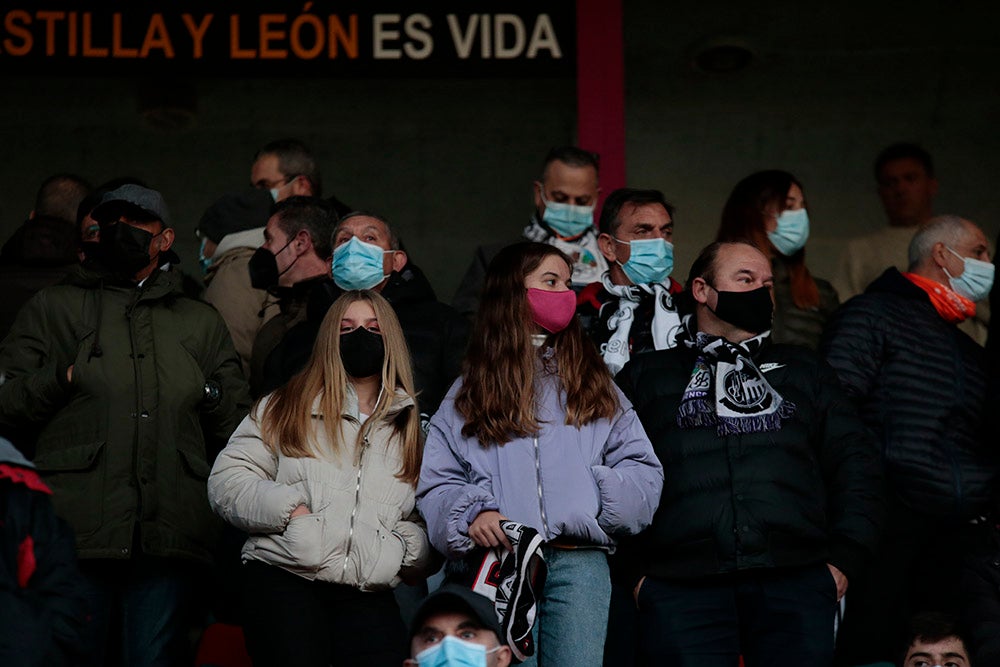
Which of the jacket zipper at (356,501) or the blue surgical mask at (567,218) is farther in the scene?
the blue surgical mask at (567,218)

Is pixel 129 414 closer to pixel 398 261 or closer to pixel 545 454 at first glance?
pixel 398 261

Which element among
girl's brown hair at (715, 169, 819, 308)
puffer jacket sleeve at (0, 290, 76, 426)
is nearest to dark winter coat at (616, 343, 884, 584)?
girl's brown hair at (715, 169, 819, 308)

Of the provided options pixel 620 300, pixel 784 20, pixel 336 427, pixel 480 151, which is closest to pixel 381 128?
pixel 480 151

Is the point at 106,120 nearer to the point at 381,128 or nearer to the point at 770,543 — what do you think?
the point at 381,128

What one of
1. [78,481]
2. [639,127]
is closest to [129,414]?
[78,481]

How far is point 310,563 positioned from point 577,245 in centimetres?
288

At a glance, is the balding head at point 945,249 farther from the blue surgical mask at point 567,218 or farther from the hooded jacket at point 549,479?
the hooded jacket at point 549,479

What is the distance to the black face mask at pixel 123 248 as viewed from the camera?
618 centimetres

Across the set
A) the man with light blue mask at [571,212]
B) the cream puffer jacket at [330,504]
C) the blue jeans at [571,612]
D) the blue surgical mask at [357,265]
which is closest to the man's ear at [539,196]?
the man with light blue mask at [571,212]

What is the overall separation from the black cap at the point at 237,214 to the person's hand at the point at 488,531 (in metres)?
2.84

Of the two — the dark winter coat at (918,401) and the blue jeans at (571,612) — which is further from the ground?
the dark winter coat at (918,401)

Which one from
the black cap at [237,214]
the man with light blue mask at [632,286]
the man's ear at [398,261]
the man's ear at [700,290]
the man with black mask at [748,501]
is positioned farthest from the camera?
the black cap at [237,214]

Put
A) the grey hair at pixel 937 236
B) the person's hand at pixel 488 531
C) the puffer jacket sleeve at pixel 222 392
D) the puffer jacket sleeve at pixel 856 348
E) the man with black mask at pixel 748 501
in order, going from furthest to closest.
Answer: the grey hair at pixel 937 236
the puffer jacket sleeve at pixel 856 348
the puffer jacket sleeve at pixel 222 392
the man with black mask at pixel 748 501
the person's hand at pixel 488 531

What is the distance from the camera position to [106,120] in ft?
34.7
